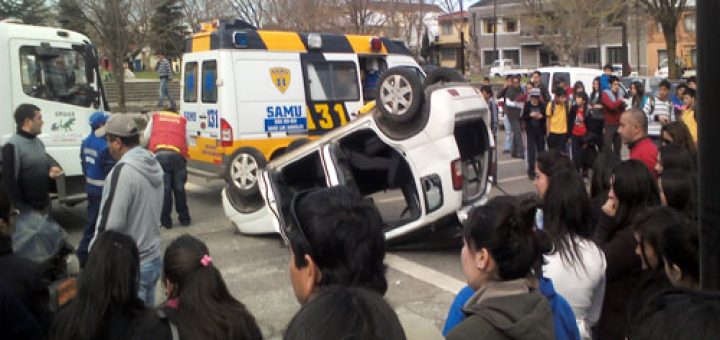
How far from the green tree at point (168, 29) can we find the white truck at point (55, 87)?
21.7 m

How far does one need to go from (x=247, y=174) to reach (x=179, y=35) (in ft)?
122

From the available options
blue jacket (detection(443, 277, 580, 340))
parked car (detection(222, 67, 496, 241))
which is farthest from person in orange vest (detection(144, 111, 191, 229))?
blue jacket (detection(443, 277, 580, 340))

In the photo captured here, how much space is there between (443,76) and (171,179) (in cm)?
377

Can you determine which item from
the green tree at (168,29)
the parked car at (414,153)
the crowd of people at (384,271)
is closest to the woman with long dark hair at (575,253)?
the crowd of people at (384,271)

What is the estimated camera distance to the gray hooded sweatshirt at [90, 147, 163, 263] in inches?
168

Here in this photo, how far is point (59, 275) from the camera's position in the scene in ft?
11.3

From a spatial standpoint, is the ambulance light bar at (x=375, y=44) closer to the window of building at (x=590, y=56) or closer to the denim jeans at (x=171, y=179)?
the denim jeans at (x=171, y=179)

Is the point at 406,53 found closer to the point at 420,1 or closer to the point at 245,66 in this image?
the point at 245,66

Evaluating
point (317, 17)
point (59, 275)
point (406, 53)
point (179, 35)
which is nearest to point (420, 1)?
point (317, 17)

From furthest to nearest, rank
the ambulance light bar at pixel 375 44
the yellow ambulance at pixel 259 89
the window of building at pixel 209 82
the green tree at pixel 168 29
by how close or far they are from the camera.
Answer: the green tree at pixel 168 29 < the ambulance light bar at pixel 375 44 < the window of building at pixel 209 82 < the yellow ambulance at pixel 259 89

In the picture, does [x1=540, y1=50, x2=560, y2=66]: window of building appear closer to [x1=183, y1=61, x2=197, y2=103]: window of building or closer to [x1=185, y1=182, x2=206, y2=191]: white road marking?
[x1=185, y1=182, x2=206, y2=191]: white road marking

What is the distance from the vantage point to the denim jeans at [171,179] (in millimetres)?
8789

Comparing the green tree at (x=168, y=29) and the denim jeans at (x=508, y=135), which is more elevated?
the green tree at (x=168, y=29)

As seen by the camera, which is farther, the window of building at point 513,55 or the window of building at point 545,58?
the window of building at point 513,55
